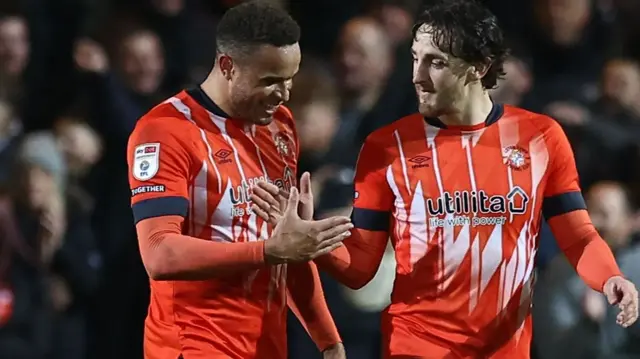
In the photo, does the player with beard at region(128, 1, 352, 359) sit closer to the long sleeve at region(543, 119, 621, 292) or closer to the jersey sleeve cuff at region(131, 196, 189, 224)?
the jersey sleeve cuff at region(131, 196, 189, 224)

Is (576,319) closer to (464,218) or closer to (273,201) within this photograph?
(464,218)

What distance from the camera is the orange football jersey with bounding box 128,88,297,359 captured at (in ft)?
13.9

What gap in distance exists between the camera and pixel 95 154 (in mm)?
7156

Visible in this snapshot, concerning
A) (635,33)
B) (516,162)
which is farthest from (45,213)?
(635,33)

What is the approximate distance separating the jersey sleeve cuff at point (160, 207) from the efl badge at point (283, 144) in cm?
46

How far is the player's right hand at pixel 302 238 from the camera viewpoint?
161 inches

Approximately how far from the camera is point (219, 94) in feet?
14.5

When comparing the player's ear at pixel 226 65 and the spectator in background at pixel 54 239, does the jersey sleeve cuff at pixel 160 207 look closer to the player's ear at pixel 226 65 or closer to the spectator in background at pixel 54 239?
the player's ear at pixel 226 65

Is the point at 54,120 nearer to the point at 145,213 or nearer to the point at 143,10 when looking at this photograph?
the point at 143,10

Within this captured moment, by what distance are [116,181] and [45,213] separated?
38cm

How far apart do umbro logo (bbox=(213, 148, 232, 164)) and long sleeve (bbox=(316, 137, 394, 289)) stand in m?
0.42

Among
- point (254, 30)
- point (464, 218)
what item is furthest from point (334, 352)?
point (254, 30)

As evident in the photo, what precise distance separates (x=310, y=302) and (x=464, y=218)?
60cm

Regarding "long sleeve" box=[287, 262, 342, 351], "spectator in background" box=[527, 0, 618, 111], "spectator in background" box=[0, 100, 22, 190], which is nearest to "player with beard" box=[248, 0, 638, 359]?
"long sleeve" box=[287, 262, 342, 351]
